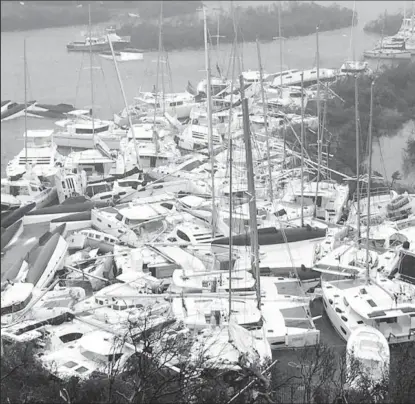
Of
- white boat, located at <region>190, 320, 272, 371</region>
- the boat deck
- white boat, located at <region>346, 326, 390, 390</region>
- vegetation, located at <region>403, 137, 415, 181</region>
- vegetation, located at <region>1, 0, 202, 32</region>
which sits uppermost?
vegetation, located at <region>1, 0, 202, 32</region>

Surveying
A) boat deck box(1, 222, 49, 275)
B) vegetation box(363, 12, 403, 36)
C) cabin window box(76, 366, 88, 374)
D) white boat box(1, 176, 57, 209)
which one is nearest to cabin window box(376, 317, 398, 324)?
cabin window box(76, 366, 88, 374)

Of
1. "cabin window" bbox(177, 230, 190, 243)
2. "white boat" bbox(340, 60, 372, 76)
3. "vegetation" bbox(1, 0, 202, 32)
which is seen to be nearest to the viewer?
"cabin window" bbox(177, 230, 190, 243)

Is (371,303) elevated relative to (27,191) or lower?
lower

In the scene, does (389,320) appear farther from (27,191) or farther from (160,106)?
(160,106)

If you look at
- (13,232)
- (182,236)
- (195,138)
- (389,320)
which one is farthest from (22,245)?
(195,138)

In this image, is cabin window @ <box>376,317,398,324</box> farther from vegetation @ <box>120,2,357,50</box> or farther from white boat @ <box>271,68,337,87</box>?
vegetation @ <box>120,2,357,50</box>

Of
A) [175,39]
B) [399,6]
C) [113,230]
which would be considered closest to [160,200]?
[113,230]
